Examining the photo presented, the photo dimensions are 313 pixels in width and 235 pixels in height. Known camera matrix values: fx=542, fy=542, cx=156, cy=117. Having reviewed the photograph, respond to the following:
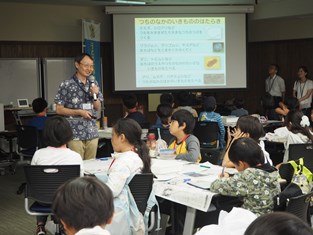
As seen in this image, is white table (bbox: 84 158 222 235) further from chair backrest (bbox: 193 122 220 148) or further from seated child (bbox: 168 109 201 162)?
chair backrest (bbox: 193 122 220 148)

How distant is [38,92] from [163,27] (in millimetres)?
2612

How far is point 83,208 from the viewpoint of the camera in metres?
1.97

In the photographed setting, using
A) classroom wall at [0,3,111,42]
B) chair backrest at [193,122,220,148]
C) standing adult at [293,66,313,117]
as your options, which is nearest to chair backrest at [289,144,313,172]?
chair backrest at [193,122,220,148]

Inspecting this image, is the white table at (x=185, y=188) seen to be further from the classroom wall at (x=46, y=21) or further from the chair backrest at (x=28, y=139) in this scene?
the classroom wall at (x=46, y=21)

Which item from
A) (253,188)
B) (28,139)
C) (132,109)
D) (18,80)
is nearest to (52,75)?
(18,80)

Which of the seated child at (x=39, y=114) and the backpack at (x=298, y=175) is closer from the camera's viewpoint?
the backpack at (x=298, y=175)

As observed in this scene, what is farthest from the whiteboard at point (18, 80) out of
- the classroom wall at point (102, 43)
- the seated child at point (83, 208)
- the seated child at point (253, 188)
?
the seated child at point (83, 208)

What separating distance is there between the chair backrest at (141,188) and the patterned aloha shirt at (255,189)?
0.52 meters

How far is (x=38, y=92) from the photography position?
10086 mm

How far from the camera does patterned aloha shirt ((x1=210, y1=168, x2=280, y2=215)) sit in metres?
3.25

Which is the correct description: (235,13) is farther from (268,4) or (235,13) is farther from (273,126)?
(273,126)

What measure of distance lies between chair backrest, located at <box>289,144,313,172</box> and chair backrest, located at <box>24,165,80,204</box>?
205cm

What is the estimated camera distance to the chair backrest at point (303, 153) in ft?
15.9

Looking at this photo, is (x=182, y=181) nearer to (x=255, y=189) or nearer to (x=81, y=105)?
(x=255, y=189)
